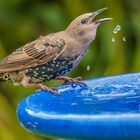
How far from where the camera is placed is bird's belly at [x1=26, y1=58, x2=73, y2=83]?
14.1 feet

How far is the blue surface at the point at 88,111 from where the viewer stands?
3037mm

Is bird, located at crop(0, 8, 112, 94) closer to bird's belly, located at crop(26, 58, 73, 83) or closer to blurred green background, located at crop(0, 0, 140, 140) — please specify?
bird's belly, located at crop(26, 58, 73, 83)

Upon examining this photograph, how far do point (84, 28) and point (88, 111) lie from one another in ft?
3.83

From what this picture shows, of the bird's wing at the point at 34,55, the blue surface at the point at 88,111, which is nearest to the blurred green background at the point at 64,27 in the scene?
the bird's wing at the point at 34,55

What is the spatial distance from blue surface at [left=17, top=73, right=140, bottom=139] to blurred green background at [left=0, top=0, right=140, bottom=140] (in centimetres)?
160

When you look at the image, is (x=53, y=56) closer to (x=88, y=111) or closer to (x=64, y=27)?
(x=88, y=111)

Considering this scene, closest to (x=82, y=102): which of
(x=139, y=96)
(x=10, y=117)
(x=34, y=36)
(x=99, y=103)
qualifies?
(x=99, y=103)

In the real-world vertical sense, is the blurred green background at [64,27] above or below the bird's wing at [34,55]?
below

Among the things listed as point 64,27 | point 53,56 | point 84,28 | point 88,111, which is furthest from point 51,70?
point 64,27

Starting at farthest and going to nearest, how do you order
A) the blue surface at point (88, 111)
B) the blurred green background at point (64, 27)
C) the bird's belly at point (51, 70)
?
the blurred green background at point (64, 27) < the bird's belly at point (51, 70) < the blue surface at point (88, 111)

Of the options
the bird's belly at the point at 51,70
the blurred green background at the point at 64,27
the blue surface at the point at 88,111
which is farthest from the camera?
the blurred green background at the point at 64,27

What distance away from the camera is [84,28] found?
4352 mm

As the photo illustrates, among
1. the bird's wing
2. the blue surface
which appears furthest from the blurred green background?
the blue surface

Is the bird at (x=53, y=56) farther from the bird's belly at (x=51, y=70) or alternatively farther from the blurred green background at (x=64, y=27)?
the blurred green background at (x=64, y=27)
